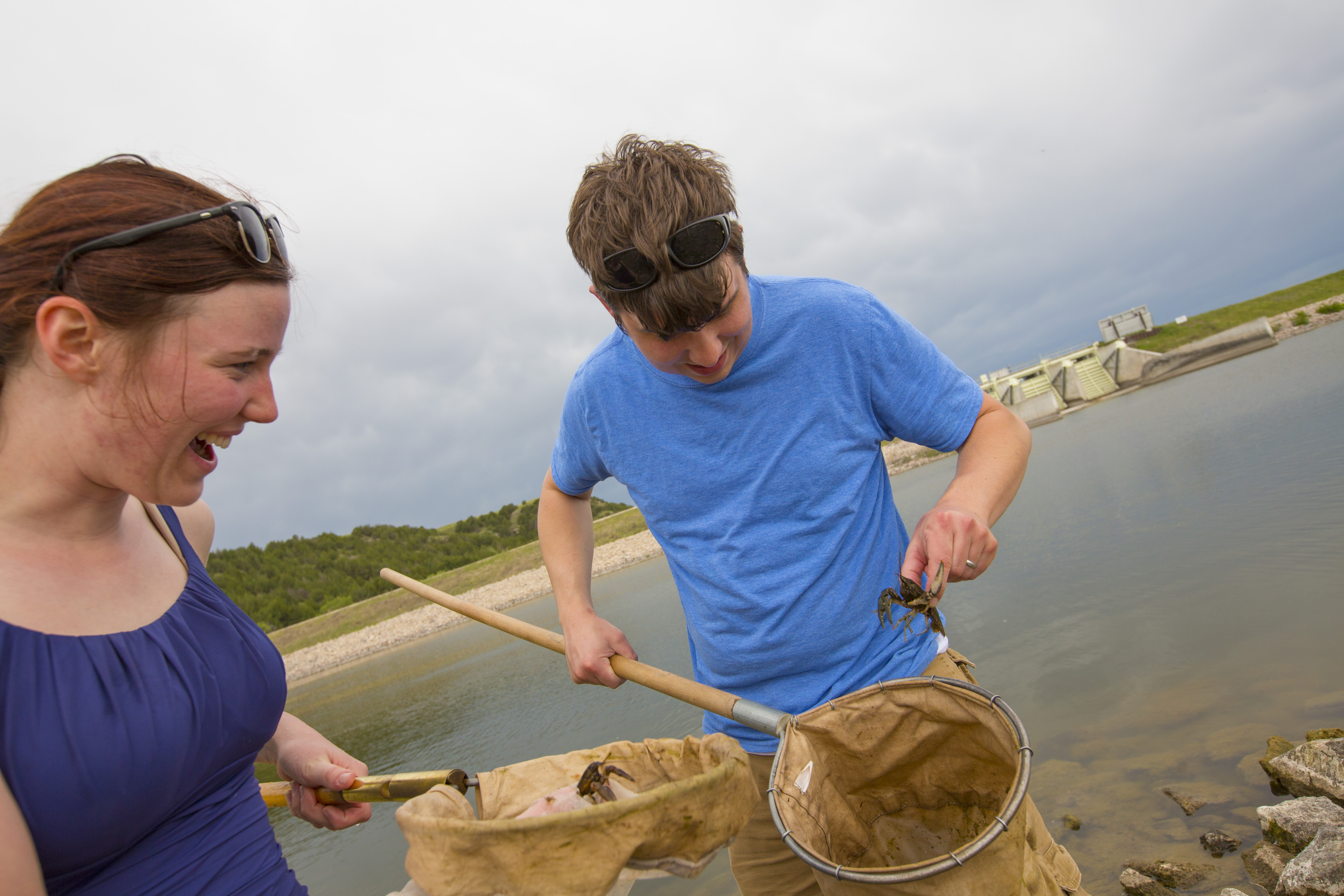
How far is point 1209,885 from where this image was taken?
300cm

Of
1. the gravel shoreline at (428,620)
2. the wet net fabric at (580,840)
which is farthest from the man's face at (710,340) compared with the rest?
the gravel shoreline at (428,620)

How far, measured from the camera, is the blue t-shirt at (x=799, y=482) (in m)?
1.89

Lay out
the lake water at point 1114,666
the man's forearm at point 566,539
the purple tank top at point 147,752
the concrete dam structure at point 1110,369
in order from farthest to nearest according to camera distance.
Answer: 1. the concrete dam structure at point 1110,369
2. the lake water at point 1114,666
3. the man's forearm at point 566,539
4. the purple tank top at point 147,752

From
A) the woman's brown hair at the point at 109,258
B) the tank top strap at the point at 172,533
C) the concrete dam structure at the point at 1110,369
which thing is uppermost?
the woman's brown hair at the point at 109,258

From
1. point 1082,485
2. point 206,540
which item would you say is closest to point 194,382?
point 206,540

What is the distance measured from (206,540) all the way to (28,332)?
86 centimetres

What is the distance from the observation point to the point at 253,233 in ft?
4.64

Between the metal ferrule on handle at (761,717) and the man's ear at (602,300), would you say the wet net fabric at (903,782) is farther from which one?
the man's ear at (602,300)

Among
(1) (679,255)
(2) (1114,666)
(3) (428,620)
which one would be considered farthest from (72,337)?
(3) (428,620)

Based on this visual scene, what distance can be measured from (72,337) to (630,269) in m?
1.09

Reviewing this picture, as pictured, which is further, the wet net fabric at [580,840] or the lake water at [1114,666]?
the lake water at [1114,666]

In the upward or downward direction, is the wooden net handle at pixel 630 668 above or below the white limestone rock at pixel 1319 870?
above

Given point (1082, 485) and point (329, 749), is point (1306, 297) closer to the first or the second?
point (1082, 485)

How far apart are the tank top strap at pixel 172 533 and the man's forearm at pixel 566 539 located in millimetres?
984
